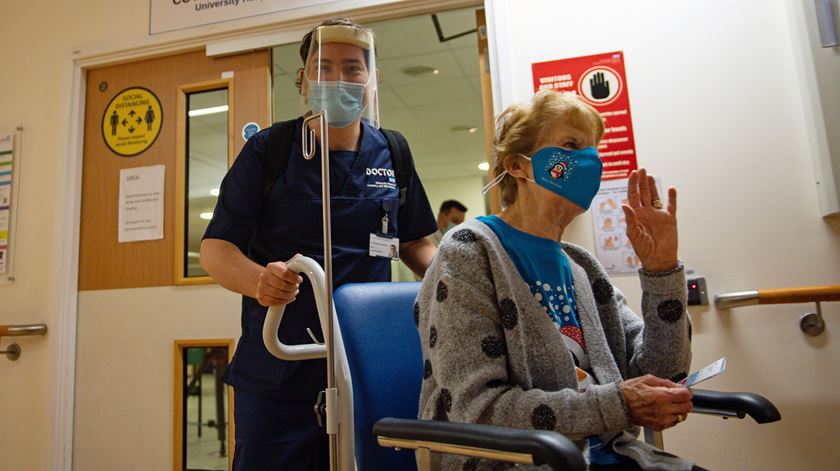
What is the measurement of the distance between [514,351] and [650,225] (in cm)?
40

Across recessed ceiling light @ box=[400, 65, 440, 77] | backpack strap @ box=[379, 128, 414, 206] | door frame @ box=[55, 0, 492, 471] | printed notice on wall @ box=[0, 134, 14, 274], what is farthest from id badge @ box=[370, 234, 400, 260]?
recessed ceiling light @ box=[400, 65, 440, 77]

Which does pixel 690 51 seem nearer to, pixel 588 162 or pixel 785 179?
pixel 785 179

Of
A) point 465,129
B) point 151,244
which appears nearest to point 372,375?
point 151,244

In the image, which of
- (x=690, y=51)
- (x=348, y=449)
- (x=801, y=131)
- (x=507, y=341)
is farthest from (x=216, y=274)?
(x=801, y=131)

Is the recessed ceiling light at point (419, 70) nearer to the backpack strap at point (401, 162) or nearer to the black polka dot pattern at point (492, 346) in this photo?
the backpack strap at point (401, 162)

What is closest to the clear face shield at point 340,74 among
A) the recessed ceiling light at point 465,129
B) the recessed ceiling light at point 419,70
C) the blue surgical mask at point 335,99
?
the blue surgical mask at point 335,99

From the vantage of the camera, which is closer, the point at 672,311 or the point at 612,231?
the point at 672,311

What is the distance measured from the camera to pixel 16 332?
89.5 inches

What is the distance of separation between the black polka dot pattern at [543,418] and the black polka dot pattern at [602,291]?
0.43 metres

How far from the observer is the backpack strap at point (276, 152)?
135 centimetres

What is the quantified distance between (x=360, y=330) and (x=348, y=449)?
0.21 metres

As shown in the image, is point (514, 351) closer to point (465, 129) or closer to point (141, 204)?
point (141, 204)

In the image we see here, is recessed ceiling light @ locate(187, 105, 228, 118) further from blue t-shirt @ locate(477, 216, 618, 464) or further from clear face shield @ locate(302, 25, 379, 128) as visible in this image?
blue t-shirt @ locate(477, 216, 618, 464)

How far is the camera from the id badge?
1.37 m
